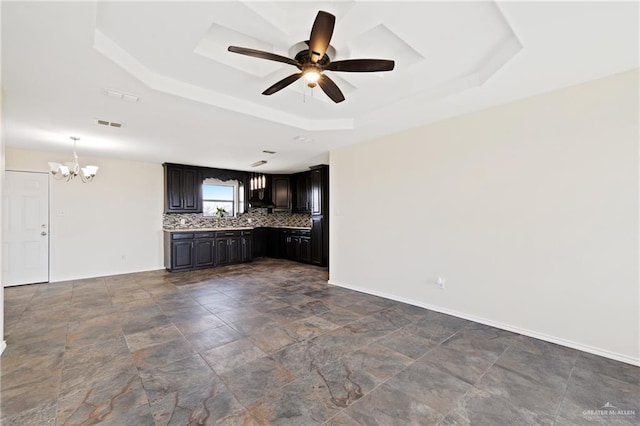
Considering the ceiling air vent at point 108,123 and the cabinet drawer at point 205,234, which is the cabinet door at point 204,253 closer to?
the cabinet drawer at point 205,234

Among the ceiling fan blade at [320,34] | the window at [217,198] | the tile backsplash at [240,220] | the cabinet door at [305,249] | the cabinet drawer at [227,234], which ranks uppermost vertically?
the ceiling fan blade at [320,34]

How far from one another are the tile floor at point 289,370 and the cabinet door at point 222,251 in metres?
2.88

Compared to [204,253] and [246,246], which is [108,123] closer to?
[204,253]

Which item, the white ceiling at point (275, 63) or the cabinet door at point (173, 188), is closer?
the white ceiling at point (275, 63)

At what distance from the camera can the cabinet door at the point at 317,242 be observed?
6.64m

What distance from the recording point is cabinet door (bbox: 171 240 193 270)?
19.7 feet

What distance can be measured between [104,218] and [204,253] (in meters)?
2.07

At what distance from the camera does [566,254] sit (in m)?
2.68

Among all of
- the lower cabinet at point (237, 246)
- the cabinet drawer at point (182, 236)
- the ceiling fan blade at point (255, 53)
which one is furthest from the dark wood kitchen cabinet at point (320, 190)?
the ceiling fan blade at point (255, 53)

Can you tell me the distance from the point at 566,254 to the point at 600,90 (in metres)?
1.52

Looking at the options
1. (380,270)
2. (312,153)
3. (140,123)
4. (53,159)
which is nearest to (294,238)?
(312,153)

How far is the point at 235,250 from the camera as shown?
23.0 feet

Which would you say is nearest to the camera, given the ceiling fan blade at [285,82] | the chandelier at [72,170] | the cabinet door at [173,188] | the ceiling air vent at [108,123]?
the ceiling fan blade at [285,82]

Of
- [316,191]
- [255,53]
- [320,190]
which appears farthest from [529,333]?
[316,191]
